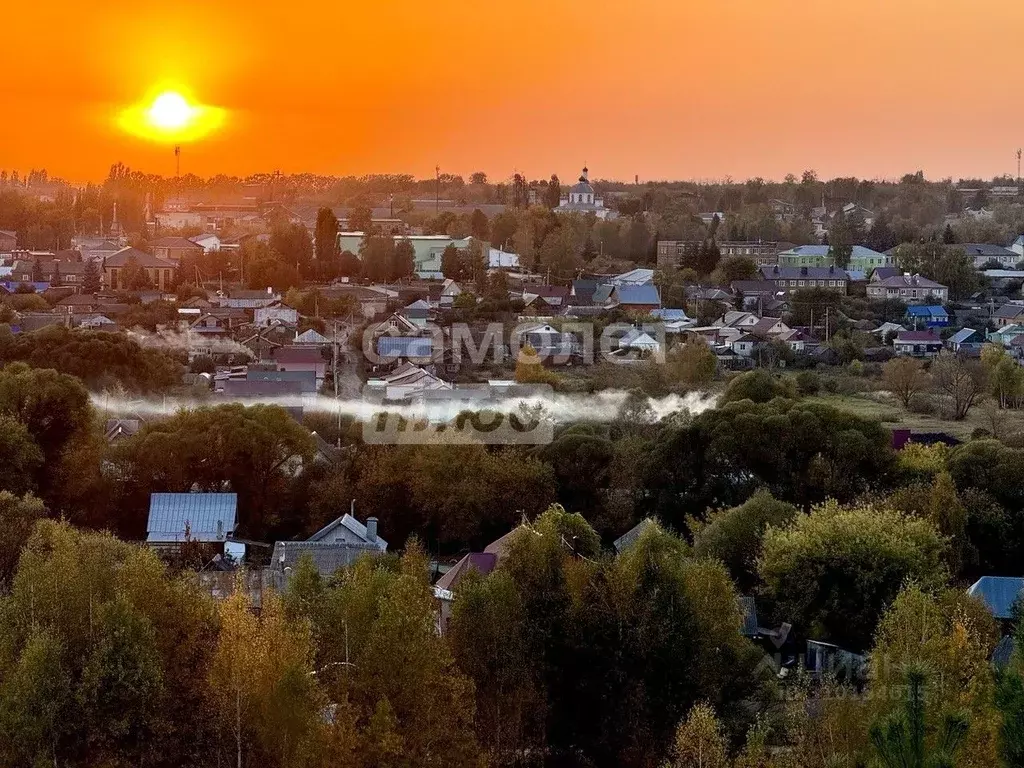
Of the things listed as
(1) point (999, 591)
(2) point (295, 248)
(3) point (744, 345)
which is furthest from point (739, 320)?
(1) point (999, 591)

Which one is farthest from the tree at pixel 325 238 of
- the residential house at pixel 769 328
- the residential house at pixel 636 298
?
the residential house at pixel 769 328

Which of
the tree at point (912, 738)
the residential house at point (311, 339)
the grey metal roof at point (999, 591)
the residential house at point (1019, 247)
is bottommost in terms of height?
the residential house at point (311, 339)

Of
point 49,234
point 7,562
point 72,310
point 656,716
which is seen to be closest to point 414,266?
point 72,310

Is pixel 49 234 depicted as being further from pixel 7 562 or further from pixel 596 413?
pixel 7 562

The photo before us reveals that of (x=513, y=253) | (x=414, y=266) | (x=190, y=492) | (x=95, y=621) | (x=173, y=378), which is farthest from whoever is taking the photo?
(x=513, y=253)

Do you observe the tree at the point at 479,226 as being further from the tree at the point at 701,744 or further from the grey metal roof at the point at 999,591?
the tree at the point at 701,744

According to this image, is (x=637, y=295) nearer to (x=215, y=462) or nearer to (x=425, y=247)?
(x=425, y=247)
